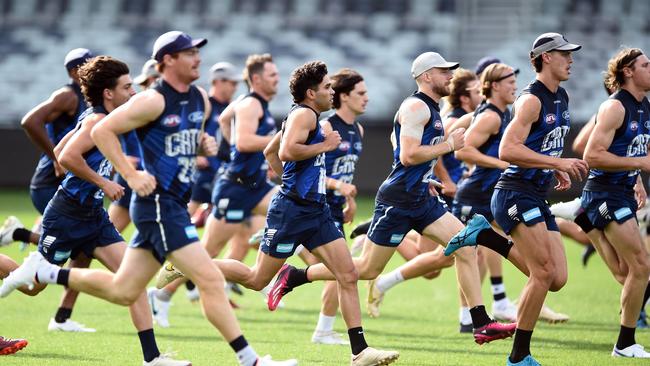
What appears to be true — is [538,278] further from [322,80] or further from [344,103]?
[344,103]

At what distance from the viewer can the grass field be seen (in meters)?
9.31

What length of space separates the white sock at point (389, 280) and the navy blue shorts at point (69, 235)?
3.47 m

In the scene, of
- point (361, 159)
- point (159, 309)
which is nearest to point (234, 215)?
point (159, 309)

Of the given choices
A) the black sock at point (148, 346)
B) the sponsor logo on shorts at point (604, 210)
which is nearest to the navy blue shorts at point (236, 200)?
the black sock at point (148, 346)

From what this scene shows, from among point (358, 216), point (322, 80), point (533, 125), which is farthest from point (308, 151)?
point (358, 216)

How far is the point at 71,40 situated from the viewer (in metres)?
32.8

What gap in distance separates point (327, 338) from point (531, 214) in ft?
9.02

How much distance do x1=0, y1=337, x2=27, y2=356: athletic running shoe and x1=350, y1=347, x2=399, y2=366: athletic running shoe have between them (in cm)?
301

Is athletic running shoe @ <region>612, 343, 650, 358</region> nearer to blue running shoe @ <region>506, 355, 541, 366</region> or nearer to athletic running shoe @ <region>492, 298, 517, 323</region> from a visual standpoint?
blue running shoe @ <region>506, 355, 541, 366</region>

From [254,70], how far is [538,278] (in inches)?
207

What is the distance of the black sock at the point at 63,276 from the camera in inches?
312

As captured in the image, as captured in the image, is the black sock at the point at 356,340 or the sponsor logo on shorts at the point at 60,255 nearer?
the black sock at the point at 356,340

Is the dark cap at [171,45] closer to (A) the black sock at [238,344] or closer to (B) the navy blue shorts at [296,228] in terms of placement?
(B) the navy blue shorts at [296,228]

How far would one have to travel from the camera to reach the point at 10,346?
9.27 m
